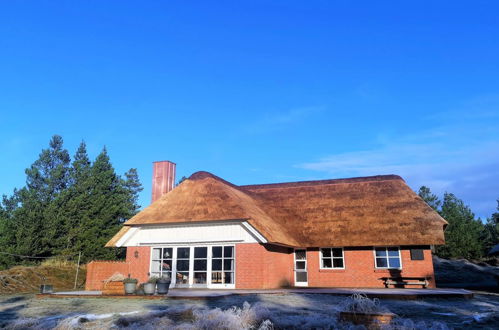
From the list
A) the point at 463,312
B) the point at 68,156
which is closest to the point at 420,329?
the point at 463,312

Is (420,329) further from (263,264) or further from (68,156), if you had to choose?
(68,156)

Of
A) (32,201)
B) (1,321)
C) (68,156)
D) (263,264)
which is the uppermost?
(68,156)

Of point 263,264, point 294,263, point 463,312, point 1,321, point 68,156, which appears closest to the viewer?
point 1,321

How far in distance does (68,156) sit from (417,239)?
36.6m

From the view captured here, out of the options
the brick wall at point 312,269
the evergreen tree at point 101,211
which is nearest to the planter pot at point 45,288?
the brick wall at point 312,269

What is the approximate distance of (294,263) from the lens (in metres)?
22.5

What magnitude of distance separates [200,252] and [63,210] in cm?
2239

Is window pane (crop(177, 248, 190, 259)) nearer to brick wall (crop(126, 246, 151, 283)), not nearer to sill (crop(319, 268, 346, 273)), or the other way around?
brick wall (crop(126, 246, 151, 283))

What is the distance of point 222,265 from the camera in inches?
769

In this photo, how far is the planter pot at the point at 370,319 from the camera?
6.94m

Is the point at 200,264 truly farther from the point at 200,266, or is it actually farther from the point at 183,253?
the point at 183,253

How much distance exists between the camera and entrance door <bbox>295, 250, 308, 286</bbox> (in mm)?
22141

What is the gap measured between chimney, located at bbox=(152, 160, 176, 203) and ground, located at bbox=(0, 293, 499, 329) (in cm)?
1047

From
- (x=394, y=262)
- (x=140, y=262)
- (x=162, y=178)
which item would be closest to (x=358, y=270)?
(x=394, y=262)
